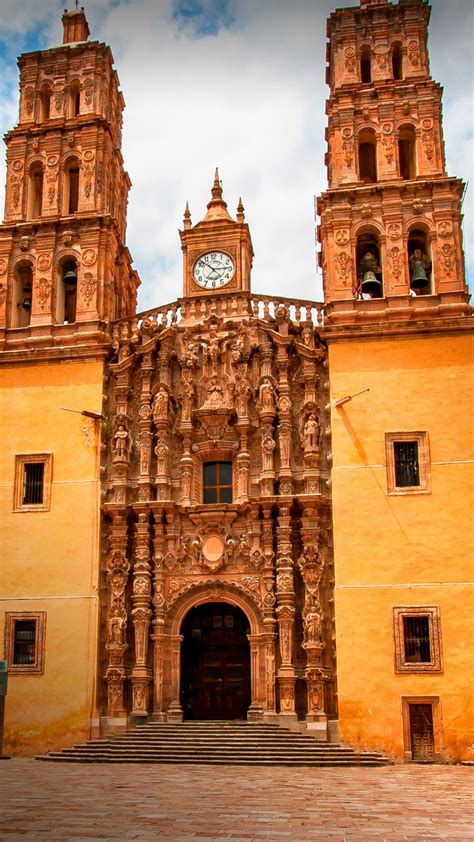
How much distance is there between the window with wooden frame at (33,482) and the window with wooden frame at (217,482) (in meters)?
3.66

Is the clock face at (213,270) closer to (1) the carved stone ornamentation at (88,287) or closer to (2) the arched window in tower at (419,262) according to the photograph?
(1) the carved stone ornamentation at (88,287)

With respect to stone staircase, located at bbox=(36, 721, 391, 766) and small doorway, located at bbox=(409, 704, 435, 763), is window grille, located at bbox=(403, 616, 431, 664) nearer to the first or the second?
small doorway, located at bbox=(409, 704, 435, 763)

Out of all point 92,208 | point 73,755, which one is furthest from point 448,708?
point 92,208

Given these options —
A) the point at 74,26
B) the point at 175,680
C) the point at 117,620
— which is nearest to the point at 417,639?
Answer: the point at 175,680

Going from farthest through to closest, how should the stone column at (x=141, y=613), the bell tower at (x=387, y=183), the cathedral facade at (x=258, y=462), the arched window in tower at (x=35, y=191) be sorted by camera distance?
the arched window in tower at (x=35, y=191), the bell tower at (x=387, y=183), the stone column at (x=141, y=613), the cathedral facade at (x=258, y=462)

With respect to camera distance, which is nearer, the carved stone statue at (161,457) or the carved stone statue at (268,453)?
the carved stone statue at (268,453)

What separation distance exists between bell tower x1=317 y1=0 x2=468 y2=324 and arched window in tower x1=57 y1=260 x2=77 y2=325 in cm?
647

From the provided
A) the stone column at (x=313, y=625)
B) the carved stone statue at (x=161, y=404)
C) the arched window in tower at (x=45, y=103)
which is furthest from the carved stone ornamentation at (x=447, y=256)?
the arched window in tower at (x=45, y=103)

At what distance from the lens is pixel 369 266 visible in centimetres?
2311

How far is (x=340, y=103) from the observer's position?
2422cm

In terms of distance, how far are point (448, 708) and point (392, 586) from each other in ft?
8.71

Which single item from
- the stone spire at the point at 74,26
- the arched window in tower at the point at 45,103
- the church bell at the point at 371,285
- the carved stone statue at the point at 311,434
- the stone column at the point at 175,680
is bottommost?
the stone column at the point at 175,680

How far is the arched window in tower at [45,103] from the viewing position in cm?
2605

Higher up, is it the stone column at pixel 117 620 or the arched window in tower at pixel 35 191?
the arched window in tower at pixel 35 191
